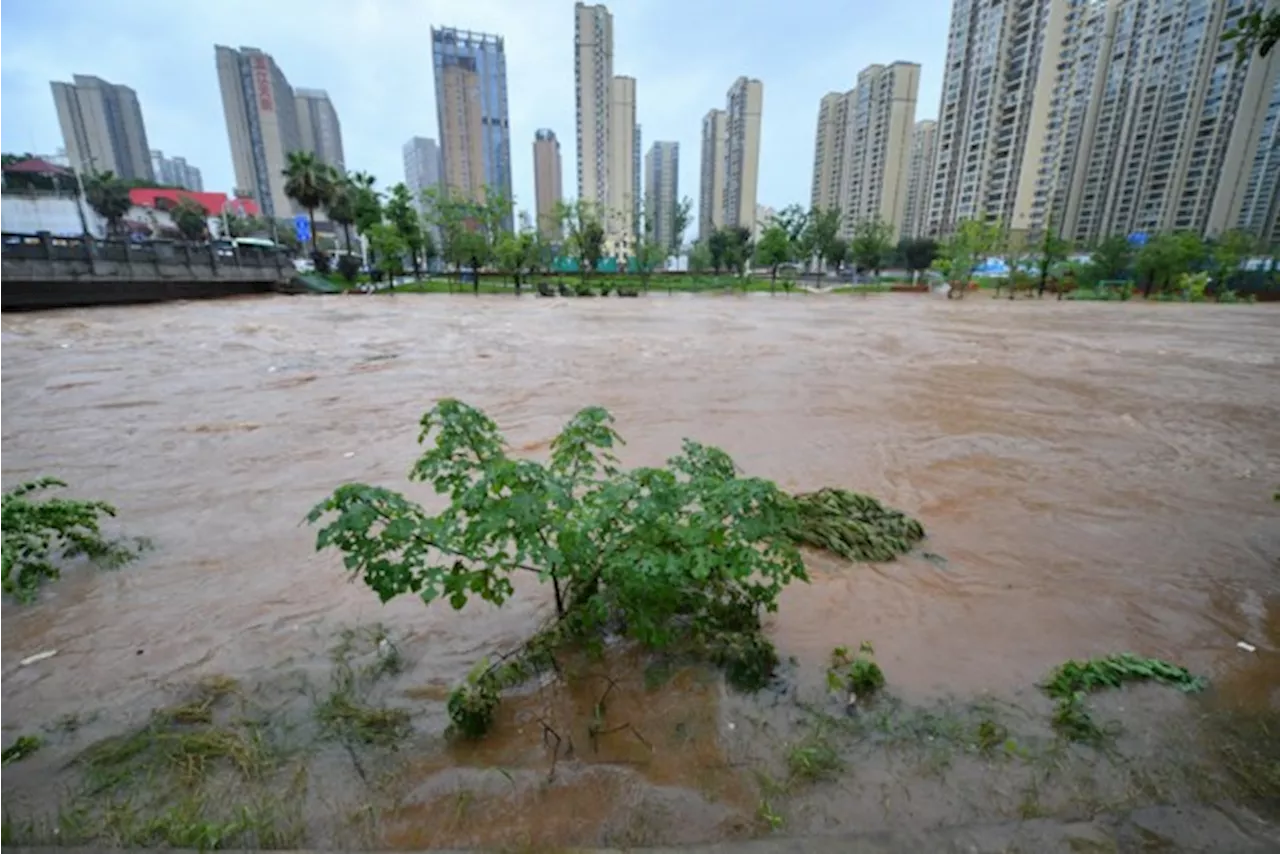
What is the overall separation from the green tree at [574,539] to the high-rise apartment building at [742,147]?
8775cm

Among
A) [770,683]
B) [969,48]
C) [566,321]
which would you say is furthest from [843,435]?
[969,48]

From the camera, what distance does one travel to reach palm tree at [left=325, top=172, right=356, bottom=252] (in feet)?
150

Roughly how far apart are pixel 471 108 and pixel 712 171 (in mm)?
41068

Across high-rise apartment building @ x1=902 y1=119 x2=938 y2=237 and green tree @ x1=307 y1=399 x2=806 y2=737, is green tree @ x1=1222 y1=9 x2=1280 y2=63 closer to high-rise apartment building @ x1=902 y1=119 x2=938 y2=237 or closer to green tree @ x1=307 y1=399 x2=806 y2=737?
green tree @ x1=307 y1=399 x2=806 y2=737

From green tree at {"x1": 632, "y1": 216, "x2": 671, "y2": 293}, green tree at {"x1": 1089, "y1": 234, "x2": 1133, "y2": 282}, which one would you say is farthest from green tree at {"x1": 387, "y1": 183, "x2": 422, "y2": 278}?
green tree at {"x1": 1089, "y1": 234, "x2": 1133, "y2": 282}

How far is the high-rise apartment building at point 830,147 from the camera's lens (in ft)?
299

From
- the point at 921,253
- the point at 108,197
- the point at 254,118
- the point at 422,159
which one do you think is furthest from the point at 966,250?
the point at 422,159

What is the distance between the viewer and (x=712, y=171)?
101312 millimetres

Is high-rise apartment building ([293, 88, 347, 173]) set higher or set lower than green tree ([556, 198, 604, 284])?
higher

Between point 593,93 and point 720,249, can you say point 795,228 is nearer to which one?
point 720,249

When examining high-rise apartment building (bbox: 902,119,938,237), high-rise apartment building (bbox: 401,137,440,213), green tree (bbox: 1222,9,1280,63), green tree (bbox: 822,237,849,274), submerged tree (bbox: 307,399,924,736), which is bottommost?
submerged tree (bbox: 307,399,924,736)

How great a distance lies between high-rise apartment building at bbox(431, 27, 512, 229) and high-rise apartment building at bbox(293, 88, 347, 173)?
34.6 meters

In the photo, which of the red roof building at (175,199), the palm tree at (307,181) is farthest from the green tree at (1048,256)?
the red roof building at (175,199)

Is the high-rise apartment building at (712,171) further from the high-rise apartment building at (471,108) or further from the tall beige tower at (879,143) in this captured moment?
the high-rise apartment building at (471,108)
